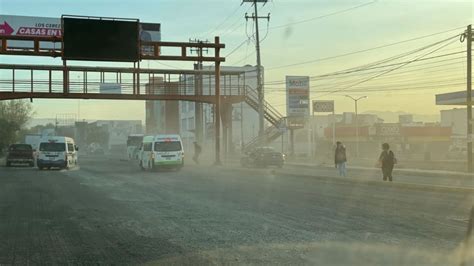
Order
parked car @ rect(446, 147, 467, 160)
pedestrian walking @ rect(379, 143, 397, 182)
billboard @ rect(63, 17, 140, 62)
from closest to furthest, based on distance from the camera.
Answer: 1. pedestrian walking @ rect(379, 143, 397, 182)
2. billboard @ rect(63, 17, 140, 62)
3. parked car @ rect(446, 147, 467, 160)

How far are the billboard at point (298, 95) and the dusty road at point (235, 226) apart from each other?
44015 millimetres

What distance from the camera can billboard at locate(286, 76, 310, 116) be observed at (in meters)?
64.2

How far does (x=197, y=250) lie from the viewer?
9.16 meters

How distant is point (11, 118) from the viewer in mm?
80812

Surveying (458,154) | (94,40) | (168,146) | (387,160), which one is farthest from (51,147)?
(458,154)

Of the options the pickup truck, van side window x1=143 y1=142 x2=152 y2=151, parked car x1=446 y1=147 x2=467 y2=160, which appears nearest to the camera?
van side window x1=143 y1=142 x2=152 y2=151

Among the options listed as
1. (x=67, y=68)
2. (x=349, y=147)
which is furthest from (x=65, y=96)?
(x=349, y=147)

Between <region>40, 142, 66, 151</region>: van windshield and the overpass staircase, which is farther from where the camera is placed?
the overpass staircase

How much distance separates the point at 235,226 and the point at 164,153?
971 inches

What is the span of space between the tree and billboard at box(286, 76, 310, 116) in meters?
34.8

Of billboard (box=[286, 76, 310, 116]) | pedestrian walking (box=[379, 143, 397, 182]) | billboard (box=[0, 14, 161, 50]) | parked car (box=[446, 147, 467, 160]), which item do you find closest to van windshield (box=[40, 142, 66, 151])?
billboard (box=[0, 14, 161, 50])

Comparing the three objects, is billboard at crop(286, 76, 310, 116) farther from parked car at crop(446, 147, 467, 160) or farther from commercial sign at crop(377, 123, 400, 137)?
commercial sign at crop(377, 123, 400, 137)

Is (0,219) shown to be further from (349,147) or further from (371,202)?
(349,147)

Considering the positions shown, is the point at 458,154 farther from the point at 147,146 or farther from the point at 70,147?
the point at 70,147
